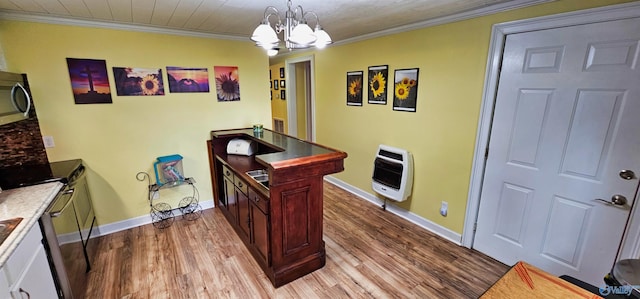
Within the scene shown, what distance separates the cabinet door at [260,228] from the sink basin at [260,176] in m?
0.12

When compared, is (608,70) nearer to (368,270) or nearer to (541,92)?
(541,92)

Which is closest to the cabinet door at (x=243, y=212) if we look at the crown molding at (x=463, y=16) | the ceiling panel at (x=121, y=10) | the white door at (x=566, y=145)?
the ceiling panel at (x=121, y=10)

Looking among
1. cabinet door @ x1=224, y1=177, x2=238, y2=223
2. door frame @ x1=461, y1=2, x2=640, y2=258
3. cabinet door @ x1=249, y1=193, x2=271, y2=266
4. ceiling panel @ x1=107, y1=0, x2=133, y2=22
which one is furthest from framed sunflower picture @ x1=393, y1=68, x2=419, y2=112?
A: ceiling panel @ x1=107, y1=0, x2=133, y2=22

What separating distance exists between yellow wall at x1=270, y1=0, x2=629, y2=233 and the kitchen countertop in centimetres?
301

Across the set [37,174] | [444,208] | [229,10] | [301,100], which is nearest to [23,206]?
[37,174]

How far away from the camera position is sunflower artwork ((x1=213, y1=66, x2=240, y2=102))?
3158 mm

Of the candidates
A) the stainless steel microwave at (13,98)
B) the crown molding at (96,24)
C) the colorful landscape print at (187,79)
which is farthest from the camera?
the colorful landscape print at (187,79)

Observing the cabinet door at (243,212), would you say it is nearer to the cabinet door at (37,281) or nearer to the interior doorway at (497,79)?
the cabinet door at (37,281)

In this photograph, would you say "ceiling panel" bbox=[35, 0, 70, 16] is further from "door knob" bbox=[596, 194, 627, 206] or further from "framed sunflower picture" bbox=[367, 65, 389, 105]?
"door knob" bbox=[596, 194, 627, 206]

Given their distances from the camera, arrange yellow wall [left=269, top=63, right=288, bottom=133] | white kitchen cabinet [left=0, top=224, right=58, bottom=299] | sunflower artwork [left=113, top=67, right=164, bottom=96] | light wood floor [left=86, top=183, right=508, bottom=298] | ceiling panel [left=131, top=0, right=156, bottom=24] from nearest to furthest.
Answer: white kitchen cabinet [left=0, top=224, right=58, bottom=299] → ceiling panel [left=131, top=0, right=156, bottom=24] → light wood floor [left=86, top=183, right=508, bottom=298] → sunflower artwork [left=113, top=67, right=164, bottom=96] → yellow wall [left=269, top=63, right=288, bottom=133]

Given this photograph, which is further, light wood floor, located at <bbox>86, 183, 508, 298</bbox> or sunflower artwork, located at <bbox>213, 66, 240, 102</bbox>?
sunflower artwork, located at <bbox>213, 66, 240, 102</bbox>

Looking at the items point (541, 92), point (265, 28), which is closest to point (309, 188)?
point (265, 28)

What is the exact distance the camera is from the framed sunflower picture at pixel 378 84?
10.1 feet

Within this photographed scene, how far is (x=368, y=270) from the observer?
2279mm
